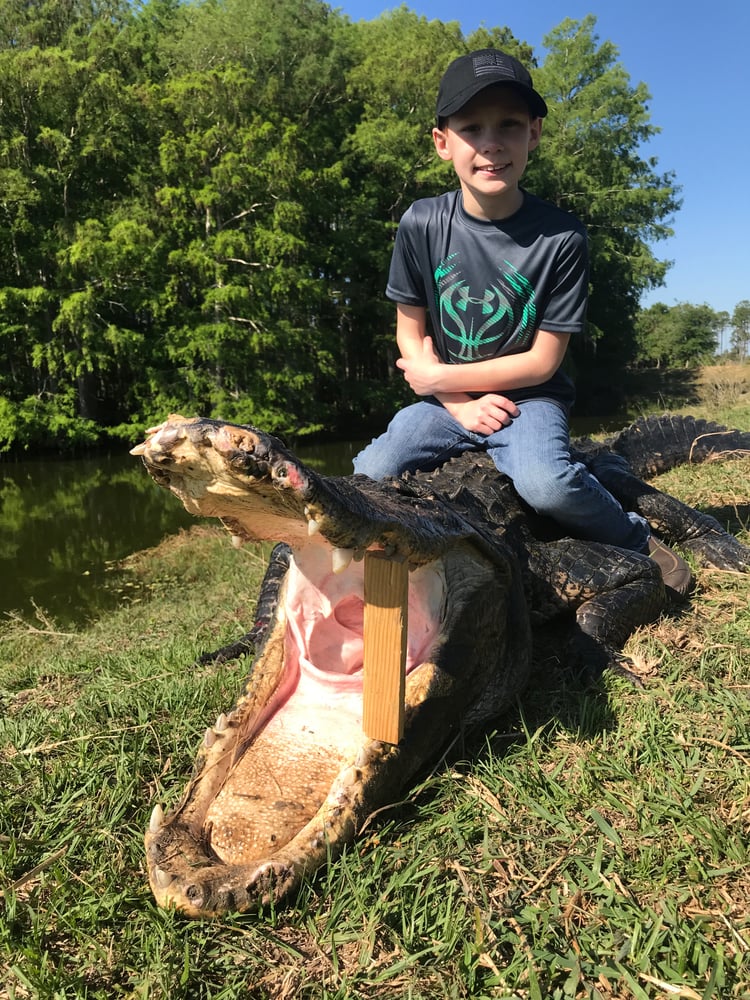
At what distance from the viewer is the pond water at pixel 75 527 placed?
20.9ft

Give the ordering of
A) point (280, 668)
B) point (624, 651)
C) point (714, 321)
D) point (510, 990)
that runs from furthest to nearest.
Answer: point (714, 321) < point (624, 651) < point (280, 668) < point (510, 990)

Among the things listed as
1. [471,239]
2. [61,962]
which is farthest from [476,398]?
[61,962]

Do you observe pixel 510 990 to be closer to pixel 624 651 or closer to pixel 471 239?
pixel 624 651

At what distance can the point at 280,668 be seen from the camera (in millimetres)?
1727

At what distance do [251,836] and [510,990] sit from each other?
0.56 m

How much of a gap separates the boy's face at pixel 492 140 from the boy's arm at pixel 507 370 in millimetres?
593

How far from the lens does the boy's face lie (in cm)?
242

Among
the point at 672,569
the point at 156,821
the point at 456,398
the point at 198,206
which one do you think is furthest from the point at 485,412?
the point at 198,206

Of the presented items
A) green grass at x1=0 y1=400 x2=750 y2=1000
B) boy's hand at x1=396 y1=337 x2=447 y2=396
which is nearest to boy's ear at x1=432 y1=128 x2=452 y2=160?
boy's hand at x1=396 y1=337 x2=447 y2=396

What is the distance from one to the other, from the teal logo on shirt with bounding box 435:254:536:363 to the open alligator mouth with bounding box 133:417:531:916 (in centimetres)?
105

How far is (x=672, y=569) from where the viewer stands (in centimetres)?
295

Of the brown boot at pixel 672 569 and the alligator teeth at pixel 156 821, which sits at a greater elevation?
the brown boot at pixel 672 569

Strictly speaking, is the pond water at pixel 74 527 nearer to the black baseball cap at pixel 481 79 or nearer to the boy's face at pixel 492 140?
the boy's face at pixel 492 140

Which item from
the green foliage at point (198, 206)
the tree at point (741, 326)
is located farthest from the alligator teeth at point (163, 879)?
the tree at point (741, 326)
